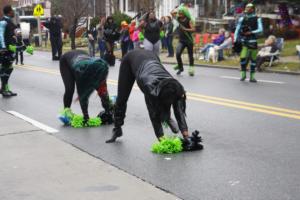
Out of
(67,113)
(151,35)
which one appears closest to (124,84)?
(67,113)

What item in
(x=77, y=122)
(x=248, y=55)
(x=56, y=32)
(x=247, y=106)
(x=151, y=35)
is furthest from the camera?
(x=56, y=32)

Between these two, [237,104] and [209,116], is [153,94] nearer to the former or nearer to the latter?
[209,116]

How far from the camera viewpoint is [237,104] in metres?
10.9

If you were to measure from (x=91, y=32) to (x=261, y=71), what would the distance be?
520 inches

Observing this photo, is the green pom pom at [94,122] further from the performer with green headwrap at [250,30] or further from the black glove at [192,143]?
the performer with green headwrap at [250,30]

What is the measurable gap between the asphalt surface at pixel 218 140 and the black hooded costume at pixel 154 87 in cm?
48

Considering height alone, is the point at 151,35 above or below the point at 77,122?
above

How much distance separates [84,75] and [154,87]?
87.9 inches

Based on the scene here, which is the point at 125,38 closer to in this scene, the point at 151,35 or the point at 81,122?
the point at 151,35

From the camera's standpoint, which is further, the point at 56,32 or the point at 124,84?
the point at 56,32

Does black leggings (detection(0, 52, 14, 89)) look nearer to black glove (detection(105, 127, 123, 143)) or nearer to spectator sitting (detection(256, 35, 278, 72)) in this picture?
black glove (detection(105, 127, 123, 143))

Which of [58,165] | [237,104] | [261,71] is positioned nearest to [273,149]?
[58,165]

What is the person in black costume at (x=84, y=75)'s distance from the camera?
8.70m

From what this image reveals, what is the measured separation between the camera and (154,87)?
6.73 m
